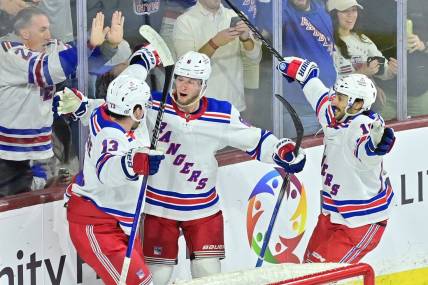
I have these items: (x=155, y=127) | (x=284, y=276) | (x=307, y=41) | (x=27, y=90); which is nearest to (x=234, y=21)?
(x=307, y=41)

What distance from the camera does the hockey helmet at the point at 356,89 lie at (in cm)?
521

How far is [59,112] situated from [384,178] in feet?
4.66

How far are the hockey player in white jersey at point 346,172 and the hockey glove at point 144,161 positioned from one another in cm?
102

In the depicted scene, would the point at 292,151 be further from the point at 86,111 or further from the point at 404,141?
the point at 404,141

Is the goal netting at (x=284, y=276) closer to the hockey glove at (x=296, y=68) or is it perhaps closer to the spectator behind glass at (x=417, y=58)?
the hockey glove at (x=296, y=68)

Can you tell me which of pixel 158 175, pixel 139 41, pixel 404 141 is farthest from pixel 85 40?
pixel 404 141

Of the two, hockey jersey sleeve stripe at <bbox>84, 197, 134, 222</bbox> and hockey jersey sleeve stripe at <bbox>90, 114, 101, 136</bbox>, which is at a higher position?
hockey jersey sleeve stripe at <bbox>90, 114, 101, 136</bbox>

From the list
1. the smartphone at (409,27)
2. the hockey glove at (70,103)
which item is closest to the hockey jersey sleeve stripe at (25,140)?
the hockey glove at (70,103)

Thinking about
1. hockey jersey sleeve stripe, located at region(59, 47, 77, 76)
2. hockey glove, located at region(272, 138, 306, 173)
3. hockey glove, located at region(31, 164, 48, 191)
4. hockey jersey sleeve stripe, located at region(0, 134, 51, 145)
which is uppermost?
hockey jersey sleeve stripe, located at region(59, 47, 77, 76)

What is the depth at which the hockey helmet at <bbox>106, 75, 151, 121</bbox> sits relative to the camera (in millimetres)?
4609

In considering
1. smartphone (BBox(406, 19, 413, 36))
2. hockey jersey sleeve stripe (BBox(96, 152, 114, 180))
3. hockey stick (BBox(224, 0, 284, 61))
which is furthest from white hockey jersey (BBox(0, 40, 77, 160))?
smartphone (BBox(406, 19, 413, 36))

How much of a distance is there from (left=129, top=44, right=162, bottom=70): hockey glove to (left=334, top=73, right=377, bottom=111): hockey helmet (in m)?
0.73

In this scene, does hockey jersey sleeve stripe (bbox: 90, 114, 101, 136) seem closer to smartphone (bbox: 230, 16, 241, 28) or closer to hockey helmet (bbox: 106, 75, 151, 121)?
hockey helmet (bbox: 106, 75, 151, 121)

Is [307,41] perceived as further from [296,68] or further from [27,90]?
[27,90]
